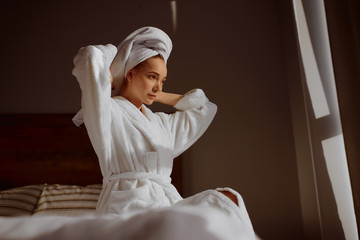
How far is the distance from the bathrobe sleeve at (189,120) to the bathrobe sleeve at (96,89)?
0.99 feet

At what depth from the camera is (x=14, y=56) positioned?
7.25ft

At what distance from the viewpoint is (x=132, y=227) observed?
246 millimetres

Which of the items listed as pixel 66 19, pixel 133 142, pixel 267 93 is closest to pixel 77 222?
pixel 133 142

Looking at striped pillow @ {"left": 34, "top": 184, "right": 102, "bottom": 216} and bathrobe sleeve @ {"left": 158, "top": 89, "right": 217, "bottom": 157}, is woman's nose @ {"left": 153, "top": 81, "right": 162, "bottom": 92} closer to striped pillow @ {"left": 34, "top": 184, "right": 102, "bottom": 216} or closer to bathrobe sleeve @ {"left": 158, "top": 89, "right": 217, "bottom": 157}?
bathrobe sleeve @ {"left": 158, "top": 89, "right": 217, "bottom": 157}

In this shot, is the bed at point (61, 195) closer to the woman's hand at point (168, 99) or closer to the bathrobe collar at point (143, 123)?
the bathrobe collar at point (143, 123)

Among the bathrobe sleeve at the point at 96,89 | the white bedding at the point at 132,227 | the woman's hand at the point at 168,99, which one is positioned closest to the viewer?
the white bedding at the point at 132,227

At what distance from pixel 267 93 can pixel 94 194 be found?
4.61 ft

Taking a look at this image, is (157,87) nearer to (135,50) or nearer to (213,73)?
(135,50)

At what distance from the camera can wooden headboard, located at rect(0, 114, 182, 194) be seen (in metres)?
1.92

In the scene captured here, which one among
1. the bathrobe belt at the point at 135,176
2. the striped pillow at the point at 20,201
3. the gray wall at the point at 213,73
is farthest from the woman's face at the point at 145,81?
the gray wall at the point at 213,73

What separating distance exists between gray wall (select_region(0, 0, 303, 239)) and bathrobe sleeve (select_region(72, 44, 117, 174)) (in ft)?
4.33

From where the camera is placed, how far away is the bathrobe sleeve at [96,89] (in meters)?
0.67

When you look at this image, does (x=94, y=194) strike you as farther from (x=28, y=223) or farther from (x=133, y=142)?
(x=28, y=223)

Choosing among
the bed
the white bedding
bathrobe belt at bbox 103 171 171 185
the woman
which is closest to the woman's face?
the woman
